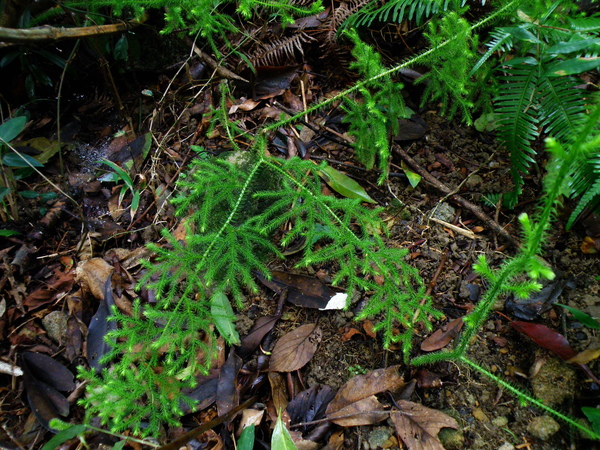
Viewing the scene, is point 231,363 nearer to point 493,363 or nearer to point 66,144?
point 493,363

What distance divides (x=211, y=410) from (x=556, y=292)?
1.92 metres

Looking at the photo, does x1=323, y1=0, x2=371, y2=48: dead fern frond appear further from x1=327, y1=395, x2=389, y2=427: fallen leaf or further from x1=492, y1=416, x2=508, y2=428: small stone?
x1=492, y1=416, x2=508, y2=428: small stone

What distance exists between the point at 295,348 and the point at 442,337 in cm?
77

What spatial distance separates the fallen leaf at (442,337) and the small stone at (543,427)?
0.50 meters

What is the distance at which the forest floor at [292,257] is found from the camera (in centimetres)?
197

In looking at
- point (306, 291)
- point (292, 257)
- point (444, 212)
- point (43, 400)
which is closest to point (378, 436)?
point (306, 291)

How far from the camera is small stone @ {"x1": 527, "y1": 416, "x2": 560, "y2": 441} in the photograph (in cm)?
184

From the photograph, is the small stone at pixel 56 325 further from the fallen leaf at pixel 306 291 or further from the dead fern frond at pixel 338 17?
the dead fern frond at pixel 338 17

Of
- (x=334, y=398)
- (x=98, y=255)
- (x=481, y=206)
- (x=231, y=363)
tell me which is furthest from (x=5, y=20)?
(x=481, y=206)

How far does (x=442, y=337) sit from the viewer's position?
2.12 meters

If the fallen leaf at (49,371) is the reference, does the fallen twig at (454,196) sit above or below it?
above

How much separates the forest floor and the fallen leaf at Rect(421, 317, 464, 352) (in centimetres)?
3

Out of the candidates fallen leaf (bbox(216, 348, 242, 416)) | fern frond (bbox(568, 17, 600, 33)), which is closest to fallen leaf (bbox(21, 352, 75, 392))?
fallen leaf (bbox(216, 348, 242, 416))

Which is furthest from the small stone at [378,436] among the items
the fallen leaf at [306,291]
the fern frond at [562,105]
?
the fern frond at [562,105]
